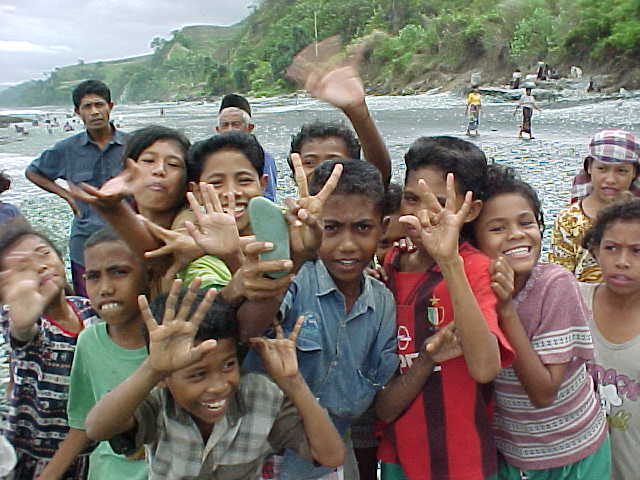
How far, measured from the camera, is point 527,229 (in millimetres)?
1807

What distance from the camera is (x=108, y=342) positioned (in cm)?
175

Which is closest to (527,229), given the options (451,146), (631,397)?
(451,146)

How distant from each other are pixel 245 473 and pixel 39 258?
0.90 metres

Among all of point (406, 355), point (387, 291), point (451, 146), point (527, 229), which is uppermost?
point (451, 146)

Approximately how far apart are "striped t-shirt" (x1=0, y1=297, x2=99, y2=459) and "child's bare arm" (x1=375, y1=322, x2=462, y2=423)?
0.92 metres

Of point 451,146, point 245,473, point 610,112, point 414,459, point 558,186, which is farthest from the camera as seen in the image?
point 610,112

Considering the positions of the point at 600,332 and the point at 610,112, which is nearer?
the point at 600,332

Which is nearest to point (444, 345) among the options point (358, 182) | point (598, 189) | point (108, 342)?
point (358, 182)

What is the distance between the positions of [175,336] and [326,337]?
1.51ft

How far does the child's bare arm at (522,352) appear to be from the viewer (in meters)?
1.63

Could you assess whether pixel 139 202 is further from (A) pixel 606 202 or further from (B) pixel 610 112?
(B) pixel 610 112

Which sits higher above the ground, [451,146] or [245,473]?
[451,146]

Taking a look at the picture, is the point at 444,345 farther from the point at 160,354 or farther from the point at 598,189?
the point at 598,189

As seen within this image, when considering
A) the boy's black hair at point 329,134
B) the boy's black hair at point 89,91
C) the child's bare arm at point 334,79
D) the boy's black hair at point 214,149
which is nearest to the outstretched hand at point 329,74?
the child's bare arm at point 334,79
